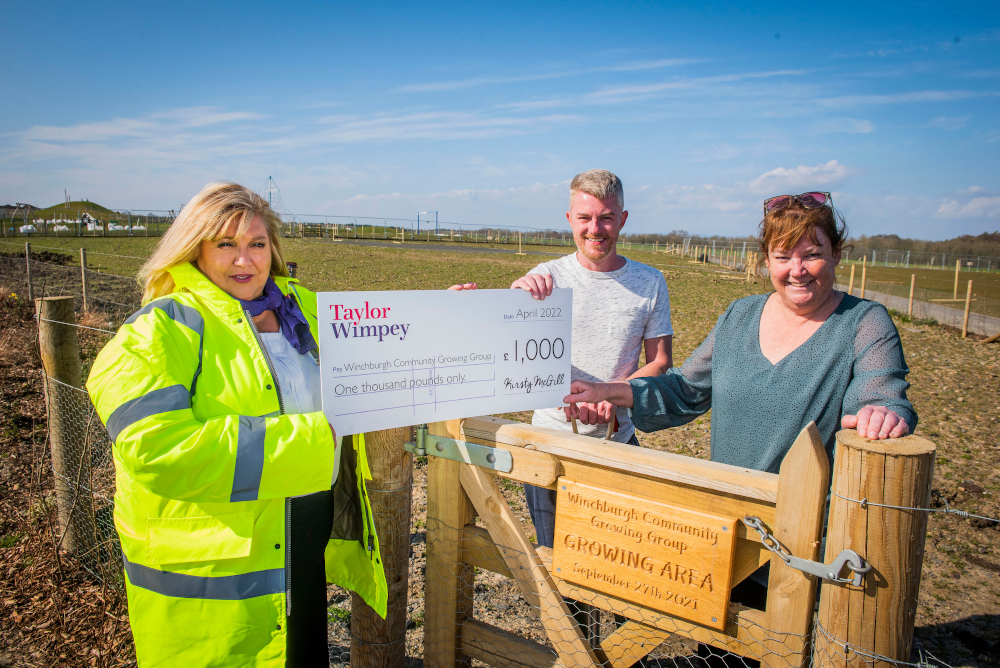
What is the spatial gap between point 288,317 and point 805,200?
1927mm

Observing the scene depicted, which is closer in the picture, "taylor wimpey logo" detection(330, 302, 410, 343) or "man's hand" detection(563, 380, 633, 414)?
"taylor wimpey logo" detection(330, 302, 410, 343)

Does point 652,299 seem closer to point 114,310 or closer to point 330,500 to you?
point 330,500

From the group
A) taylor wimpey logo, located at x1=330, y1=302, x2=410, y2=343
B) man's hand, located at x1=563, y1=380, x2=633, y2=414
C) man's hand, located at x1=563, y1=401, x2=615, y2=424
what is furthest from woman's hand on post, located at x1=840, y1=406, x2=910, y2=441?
taylor wimpey logo, located at x1=330, y1=302, x2=410, y2=343

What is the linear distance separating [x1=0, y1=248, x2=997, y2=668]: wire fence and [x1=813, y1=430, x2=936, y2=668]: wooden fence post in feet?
0.15

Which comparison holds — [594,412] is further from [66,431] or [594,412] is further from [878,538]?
[66,431]

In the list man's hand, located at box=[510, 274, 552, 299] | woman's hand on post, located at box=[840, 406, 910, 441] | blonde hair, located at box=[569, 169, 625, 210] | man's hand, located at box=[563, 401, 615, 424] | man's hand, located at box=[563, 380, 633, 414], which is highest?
blonde hair, located at box=[569, 169, 625, 210]

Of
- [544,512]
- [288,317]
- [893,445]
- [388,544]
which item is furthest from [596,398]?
[288,317]

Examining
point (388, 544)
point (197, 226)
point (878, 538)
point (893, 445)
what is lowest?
point (388, 544)

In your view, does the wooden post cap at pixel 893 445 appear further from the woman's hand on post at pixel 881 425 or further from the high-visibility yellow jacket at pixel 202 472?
the high-visibility yellow jacket at pixel 202 472

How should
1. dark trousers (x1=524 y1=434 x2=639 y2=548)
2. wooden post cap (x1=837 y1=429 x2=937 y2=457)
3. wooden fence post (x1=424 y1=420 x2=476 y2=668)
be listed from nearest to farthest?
wooden post cap (x1=837 y1=429 x2=937 y2=457) → wooden fence post (x1=424 y1=420 x2=476 y2=668) → dark trousers (x1=524 y1=434 x2=639 y2=548)

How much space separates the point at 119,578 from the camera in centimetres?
346

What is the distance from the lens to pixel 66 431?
12.7 feet

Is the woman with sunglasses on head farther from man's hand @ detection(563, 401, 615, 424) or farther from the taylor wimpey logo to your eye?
the taylor wimpey logo

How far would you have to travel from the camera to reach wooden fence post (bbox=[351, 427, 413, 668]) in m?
2.16
